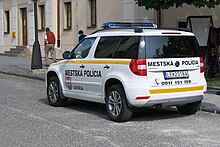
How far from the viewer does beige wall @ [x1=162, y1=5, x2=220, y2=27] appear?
17.8 meters

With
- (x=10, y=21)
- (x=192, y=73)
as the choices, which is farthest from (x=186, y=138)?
(x=10, y=21)

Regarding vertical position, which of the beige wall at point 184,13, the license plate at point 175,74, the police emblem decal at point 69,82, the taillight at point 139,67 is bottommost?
the police emblem decal at point 69,82

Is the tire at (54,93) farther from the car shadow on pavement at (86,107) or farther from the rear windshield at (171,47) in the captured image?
the rear windshield at (171,47)

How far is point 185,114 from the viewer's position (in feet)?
30.7

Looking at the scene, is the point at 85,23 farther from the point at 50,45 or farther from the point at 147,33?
the point at 147,33

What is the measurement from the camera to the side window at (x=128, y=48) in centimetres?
815

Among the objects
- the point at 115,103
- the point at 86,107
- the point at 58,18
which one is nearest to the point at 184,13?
the point at 86,107

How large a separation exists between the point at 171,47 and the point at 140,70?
2.93 feet

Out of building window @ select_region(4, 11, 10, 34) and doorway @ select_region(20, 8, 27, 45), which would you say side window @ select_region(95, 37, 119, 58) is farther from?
building window @ select_region(4, 11, 10, 34)

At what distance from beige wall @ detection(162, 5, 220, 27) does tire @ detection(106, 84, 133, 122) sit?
10.4m

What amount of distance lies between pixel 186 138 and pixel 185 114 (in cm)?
225

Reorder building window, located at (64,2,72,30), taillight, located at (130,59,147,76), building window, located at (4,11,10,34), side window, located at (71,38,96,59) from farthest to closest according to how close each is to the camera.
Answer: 1. building window, located at (4,11,10,34)
2. building window, located at (64,2,72,30)
3. side window, located at (71,38,96,59)
4. taillight, located at (130,59,147,76)

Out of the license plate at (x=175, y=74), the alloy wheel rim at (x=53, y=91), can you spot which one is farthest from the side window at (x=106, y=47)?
the alloy wheel rim at (x=53, y=91)

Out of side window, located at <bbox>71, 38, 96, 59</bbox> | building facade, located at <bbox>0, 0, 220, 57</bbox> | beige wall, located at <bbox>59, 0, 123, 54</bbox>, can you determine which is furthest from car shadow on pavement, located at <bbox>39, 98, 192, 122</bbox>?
beige wall, located at <bbox>59, 0, 123, 54</bbox>
